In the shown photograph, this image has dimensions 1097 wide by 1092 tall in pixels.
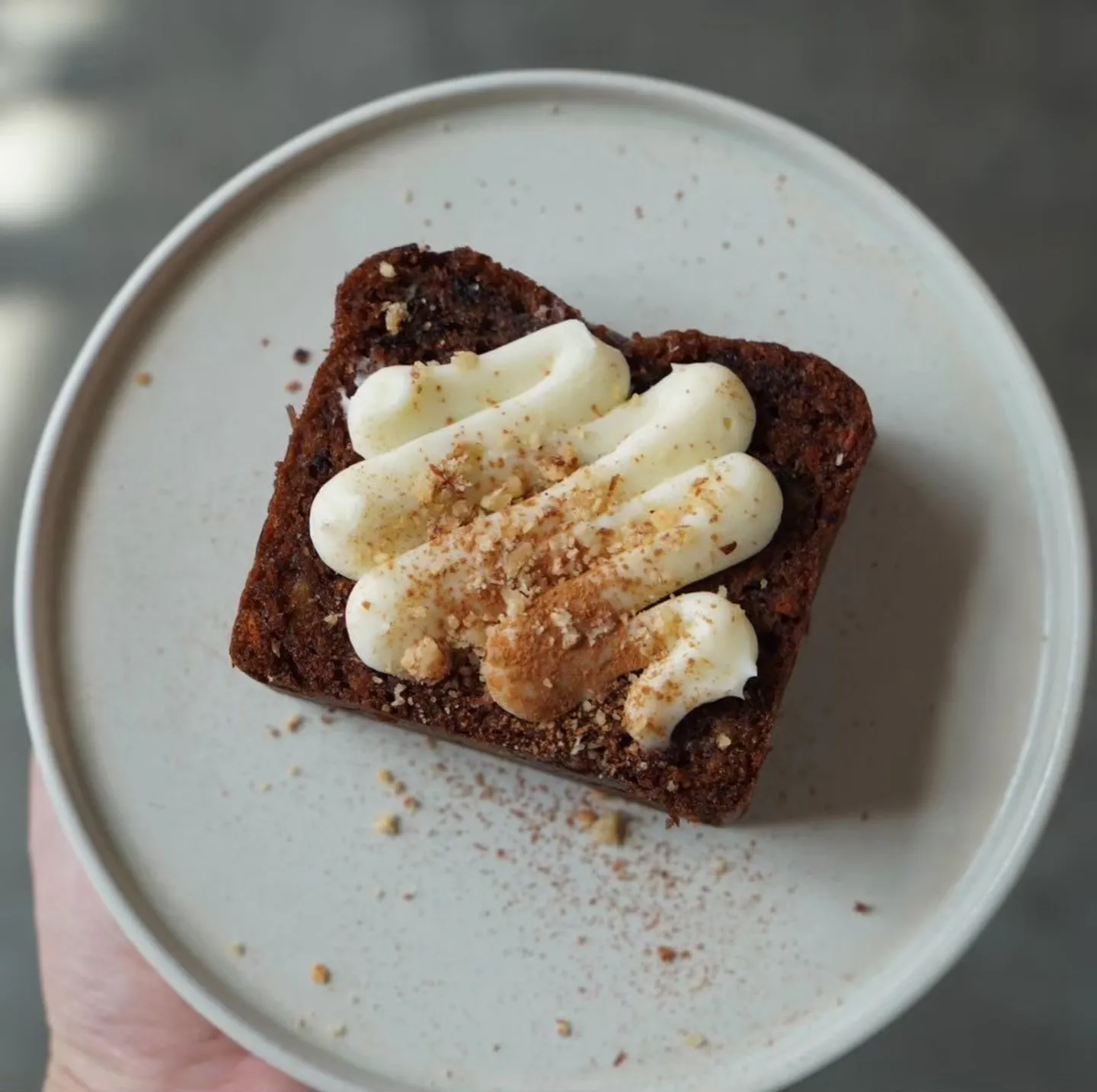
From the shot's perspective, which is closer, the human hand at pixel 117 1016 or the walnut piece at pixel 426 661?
the walnut piece at pixel 426 661

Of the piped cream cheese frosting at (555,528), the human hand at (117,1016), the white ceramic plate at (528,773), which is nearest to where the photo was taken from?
the piped cream cheese frosting at (555,528)

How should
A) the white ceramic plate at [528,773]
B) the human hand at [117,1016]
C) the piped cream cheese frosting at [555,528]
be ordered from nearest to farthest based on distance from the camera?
the piped cream cheese frosting at [555,528] → the white ceramic plate at [528,773] → the human hand at [117,1016]

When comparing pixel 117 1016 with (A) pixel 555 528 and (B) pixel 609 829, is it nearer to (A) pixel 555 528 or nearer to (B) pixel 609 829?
(B) pixel 609 829

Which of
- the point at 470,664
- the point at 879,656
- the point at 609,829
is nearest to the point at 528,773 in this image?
the point at 609,829

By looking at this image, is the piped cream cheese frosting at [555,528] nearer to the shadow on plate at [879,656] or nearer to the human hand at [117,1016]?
the shadow on plate at [879,656]

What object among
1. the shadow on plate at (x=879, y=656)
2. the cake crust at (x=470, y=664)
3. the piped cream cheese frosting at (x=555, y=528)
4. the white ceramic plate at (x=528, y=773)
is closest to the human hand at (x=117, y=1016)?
the white ceramic plate at (x=528, y=773)

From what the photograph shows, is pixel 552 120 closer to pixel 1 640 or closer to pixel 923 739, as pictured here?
pixel 923 739
